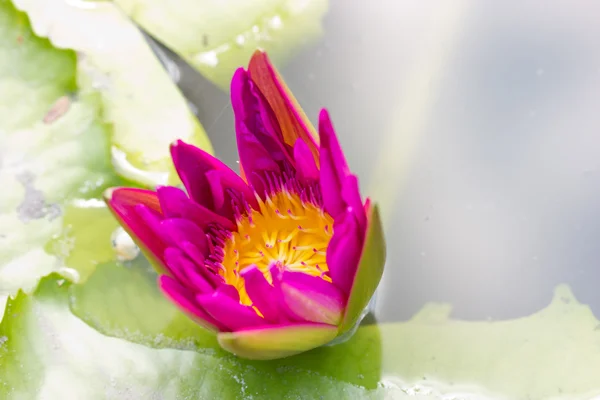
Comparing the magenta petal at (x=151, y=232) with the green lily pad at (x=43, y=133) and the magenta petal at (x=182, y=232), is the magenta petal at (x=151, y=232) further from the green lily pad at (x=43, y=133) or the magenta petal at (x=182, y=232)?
the green lily pad at (x=43, y=133)

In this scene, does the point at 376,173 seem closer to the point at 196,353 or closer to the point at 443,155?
the point at 443,155

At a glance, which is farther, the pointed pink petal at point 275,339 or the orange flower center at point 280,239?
the orange flower center at point 280,239

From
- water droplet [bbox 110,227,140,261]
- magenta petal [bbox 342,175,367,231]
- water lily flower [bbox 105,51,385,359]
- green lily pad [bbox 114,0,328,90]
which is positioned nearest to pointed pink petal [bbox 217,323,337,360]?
water lily flower [bbox 105,51,385,359]

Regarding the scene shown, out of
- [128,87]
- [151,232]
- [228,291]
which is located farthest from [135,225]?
[128,87]

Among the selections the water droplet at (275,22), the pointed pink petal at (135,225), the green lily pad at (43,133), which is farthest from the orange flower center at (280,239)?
the water droplet at (275,22)

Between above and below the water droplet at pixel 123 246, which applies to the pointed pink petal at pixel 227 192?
above

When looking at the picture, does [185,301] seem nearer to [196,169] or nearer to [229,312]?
[229,312]
